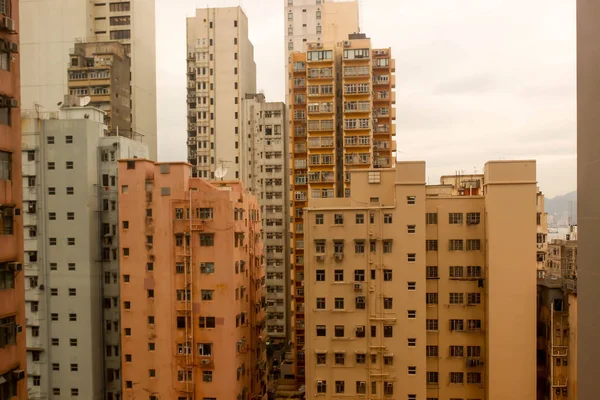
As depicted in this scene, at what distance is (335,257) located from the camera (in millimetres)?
31844

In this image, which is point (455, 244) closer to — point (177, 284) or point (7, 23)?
point (177, 284)

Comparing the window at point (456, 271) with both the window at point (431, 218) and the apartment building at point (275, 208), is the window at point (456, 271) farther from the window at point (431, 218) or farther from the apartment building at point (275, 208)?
the apartment building at point (275, 208)

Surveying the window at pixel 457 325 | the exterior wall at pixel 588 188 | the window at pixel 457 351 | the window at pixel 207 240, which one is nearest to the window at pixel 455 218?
the window at pixel 457 325

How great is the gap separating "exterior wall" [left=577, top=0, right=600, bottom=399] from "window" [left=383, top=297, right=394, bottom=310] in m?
20.0

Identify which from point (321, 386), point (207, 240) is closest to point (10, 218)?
point (207, 240)

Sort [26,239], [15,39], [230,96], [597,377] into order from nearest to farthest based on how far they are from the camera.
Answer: [597,377] → [15,39] → [26,239] → [230,96]

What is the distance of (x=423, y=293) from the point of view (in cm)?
3128

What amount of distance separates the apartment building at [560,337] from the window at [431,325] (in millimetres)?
Answer: 6754

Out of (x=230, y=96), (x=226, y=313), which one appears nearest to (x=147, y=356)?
(x=226, y=313)

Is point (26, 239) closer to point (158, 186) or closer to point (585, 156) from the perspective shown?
point (158, 186)

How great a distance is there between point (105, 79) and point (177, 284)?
28.5 meters

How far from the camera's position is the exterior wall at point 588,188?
1062 cm

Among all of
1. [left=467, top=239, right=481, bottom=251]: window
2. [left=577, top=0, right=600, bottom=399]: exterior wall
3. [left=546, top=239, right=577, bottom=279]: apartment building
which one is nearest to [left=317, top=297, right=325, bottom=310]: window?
[left=467, top=239, right=481, bottom=251]: window

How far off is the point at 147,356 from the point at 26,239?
1282 centimetres
